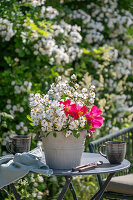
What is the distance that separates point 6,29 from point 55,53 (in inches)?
18.5

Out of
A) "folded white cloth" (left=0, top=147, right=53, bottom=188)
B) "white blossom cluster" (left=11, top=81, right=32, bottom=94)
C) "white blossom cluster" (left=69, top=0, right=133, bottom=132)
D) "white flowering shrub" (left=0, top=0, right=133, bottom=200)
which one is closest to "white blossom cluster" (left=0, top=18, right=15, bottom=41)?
"white flowering shrub" (left=0, top=0, right=133, bottom=200)

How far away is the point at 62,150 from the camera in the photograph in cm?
174

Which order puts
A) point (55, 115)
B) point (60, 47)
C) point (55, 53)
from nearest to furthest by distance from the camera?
1. point (55, 115)
2. point (55, 53)
3. point (60, 47)

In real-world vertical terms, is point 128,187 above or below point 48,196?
above

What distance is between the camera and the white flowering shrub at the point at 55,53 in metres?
3.15

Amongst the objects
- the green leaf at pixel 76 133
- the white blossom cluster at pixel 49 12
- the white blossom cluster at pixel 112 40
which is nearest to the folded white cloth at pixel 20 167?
the green leaf at pixel 76 133

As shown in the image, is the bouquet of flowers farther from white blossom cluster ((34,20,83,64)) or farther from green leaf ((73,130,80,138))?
white blossom cluster ((34,20,83,64))

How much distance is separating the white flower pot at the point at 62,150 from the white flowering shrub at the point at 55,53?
1.21m

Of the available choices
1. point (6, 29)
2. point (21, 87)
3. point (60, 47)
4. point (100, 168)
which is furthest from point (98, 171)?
point (60, 47)

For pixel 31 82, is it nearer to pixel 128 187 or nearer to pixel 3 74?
pixel 3 74

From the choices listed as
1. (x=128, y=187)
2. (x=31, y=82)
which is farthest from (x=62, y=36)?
(x=128, y=187)

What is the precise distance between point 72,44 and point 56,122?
2026 mm

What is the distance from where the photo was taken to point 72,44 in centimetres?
362

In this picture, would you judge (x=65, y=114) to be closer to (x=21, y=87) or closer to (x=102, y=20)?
(x=21, y=87)
